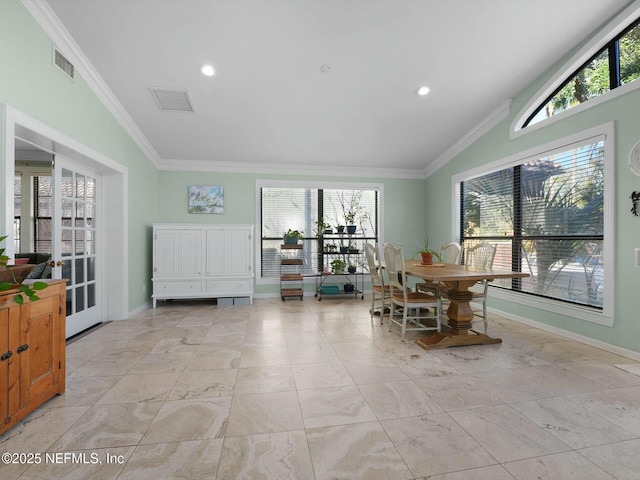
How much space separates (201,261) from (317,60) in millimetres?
3326

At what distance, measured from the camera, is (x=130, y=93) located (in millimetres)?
3555

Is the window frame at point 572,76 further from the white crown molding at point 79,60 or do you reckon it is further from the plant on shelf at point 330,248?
the white crown molding at point 79,60

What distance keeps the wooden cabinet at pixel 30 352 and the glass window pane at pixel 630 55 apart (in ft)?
16.9

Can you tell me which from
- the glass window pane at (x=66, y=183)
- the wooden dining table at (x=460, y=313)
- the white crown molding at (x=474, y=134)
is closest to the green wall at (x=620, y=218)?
the white crown molding at (x=474, y=134)

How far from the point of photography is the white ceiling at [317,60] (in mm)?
2662

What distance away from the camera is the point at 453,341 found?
3045 mm

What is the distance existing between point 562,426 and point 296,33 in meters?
3.63

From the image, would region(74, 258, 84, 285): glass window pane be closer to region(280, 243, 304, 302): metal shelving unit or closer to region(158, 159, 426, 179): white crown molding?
region(158, 159, 426, 179): white crown molding

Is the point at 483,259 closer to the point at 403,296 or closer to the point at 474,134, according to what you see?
the point at 403,296

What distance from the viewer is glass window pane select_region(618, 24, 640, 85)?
2816 millimetres

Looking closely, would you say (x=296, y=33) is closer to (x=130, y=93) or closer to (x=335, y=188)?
(x=130, y=93)

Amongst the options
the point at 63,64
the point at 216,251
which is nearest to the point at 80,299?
the point at 216,251

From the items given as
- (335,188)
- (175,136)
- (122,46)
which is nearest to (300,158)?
(335,188)

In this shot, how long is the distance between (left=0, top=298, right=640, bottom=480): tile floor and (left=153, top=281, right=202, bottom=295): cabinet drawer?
1554 millimetres
